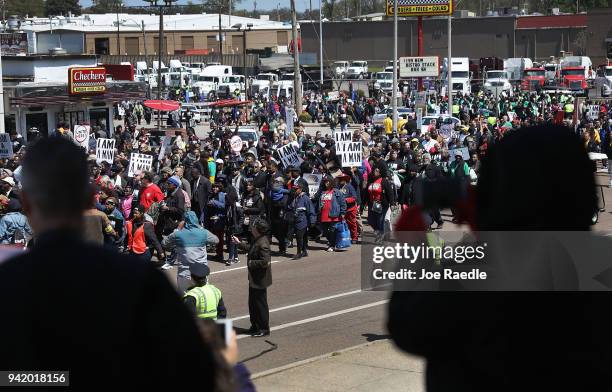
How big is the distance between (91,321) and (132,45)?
104839 mm

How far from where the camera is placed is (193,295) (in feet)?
34.0

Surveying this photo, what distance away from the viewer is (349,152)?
2270cm

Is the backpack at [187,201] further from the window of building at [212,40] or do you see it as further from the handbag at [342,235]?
the window of building at [212,40]

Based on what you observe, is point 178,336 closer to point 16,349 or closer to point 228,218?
point 16,349

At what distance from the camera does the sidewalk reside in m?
10.1

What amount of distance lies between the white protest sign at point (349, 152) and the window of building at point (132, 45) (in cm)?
8368

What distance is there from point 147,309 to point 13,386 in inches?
13.4

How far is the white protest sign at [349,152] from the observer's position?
891 inches

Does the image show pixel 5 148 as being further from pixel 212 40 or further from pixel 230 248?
pixel 212 40

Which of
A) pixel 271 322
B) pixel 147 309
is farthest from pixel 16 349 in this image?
pixel 271 322

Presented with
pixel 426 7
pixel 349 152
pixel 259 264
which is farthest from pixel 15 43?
pixel 259 264

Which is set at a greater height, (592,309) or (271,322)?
(592,309)

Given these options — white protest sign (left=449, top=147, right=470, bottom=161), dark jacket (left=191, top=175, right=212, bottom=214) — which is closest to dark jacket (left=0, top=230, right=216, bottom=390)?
dark jacket (left=191, top=175, right=212, bottom=214)

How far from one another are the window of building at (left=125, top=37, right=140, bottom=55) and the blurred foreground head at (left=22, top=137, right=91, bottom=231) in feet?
340
